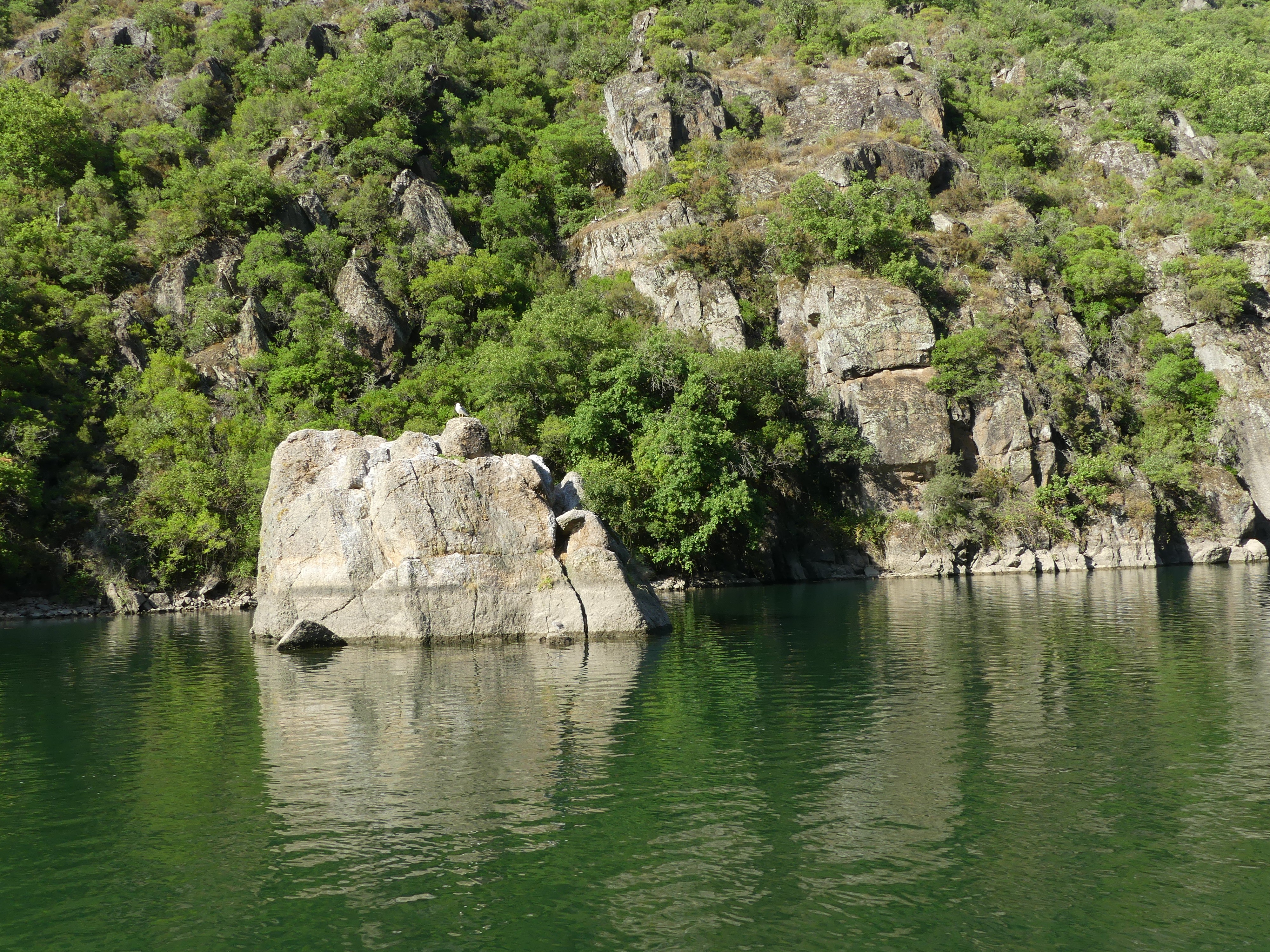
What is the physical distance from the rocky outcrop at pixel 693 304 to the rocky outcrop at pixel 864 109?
2878 cm

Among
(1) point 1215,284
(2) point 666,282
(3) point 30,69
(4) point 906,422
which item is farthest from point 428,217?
(1) point 1215,284

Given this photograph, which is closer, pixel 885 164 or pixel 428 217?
pixel 428 217

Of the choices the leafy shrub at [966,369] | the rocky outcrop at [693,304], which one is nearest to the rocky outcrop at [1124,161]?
the leafy shrub at [966,369]

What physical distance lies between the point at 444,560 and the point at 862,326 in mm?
50950

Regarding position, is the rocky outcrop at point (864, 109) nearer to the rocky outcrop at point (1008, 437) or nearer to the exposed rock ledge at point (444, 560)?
the rocky outcrop at point (1008, 437)

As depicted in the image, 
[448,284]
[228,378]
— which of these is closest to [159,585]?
[228,378]

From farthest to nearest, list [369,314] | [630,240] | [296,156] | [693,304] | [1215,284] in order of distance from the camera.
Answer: [296,156]
[630,240]
[693,304]
[369,314]
[1215,284]

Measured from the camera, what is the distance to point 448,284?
7988cm

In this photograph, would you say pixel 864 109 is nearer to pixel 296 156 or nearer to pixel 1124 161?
pixel 1124 161

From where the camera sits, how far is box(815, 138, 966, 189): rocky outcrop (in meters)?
88.1

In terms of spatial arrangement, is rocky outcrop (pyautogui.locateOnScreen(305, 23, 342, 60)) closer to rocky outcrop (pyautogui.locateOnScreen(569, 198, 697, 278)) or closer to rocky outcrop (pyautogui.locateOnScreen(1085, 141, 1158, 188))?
rocky outcrop (pyautogui.locateOnScreen(569, 198, 697, 278))

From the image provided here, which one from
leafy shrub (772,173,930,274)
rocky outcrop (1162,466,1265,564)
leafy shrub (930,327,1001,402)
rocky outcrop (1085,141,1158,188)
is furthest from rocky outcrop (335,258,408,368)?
rocky outcrop (1085,141,1158,188)

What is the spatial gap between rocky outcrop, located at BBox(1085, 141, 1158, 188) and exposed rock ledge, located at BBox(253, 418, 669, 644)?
86.1 m

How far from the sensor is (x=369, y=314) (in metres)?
77.4
